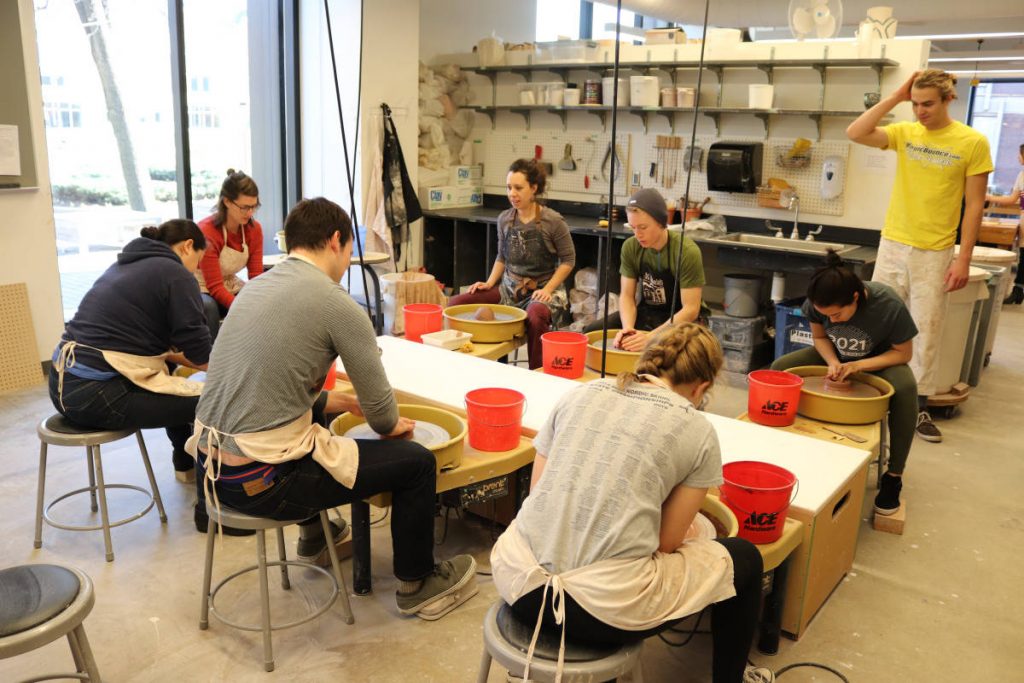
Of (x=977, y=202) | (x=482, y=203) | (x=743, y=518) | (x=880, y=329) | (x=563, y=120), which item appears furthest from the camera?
(x=482, y=203)

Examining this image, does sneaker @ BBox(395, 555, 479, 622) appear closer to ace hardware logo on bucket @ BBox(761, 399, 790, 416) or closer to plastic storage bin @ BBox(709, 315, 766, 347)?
ace hardware logo on bucket @ BBox(761, 399, 790, 416)

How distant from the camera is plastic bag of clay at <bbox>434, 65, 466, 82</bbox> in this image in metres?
6.77

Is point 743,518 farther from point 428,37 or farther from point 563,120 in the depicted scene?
point 428,37

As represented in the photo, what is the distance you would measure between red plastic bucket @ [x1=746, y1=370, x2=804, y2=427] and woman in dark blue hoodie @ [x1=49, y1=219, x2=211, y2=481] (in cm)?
195

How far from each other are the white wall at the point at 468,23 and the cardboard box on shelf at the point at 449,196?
1.06 meters

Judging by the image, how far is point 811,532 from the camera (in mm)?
2266

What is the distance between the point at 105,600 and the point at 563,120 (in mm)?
5075

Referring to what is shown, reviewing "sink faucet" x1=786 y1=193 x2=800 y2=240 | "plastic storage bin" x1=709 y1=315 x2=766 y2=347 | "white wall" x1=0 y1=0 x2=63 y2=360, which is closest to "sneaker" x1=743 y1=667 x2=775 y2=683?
"plastic storage bin" x1=709 y1=315 x2=766 y2=347

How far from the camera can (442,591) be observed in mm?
2561

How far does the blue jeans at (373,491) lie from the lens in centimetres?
223

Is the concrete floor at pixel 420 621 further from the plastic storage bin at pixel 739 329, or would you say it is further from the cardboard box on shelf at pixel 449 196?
the cardboard box on shelf at pixel 449 196

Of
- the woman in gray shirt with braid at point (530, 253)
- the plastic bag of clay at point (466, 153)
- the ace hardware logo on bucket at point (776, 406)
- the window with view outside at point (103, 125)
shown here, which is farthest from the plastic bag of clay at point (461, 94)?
the ace hardware logo on bucket at point (776, 406)

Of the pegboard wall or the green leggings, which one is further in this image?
the pegboard wall

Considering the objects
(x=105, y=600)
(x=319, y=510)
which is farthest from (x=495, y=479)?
Result: (x=105, y=600)
